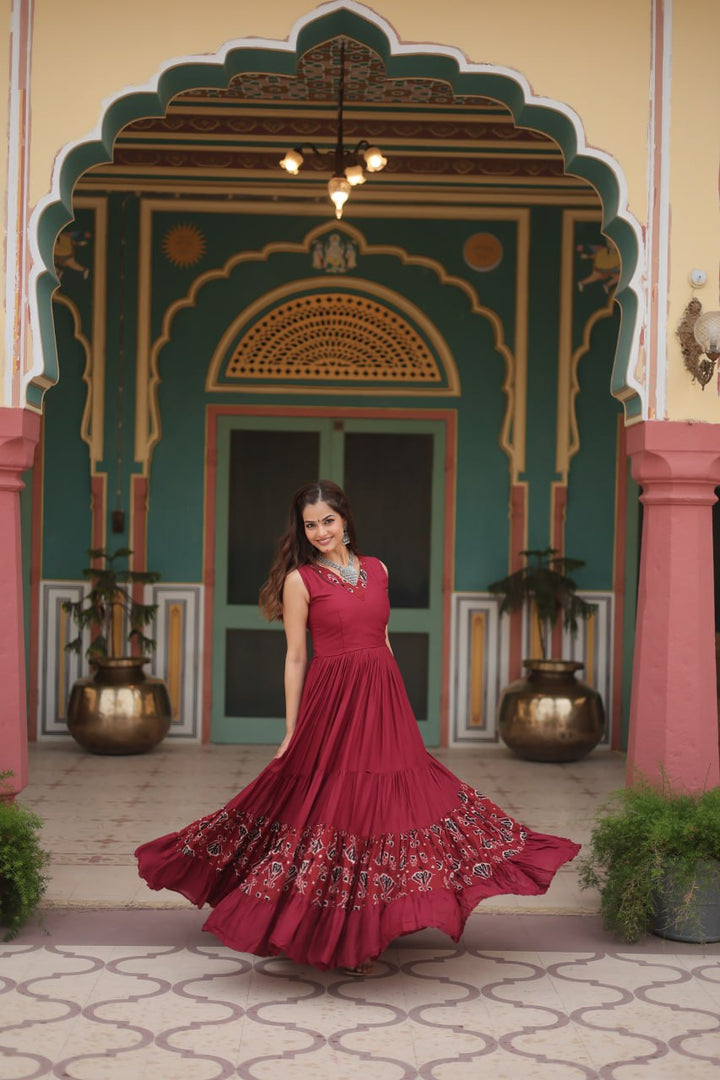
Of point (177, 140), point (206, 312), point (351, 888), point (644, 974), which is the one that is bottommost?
point (644, 974)

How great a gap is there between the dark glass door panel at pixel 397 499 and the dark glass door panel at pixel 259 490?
32 cm

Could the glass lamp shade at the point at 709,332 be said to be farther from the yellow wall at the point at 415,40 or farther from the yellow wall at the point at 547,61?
the yellow wall at the point at 415,40

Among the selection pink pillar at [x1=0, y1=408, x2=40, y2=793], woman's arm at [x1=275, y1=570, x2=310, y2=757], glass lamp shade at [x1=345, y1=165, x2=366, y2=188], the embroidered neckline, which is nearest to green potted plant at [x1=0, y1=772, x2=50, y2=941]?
pink pillar at [x1=0, y1=408, x2=40, y2=793]

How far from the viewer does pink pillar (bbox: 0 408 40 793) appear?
4.73 metres

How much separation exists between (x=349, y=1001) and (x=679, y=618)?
202 centimetres

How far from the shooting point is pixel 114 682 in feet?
25.6

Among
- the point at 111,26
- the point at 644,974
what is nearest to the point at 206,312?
the point at 111,26

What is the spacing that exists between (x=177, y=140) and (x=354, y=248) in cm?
136

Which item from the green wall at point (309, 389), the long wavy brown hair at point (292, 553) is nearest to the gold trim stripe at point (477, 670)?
the green wall at point (309, 389)

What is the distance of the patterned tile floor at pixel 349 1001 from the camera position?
341 cm

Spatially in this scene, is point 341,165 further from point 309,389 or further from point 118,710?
point 118,710

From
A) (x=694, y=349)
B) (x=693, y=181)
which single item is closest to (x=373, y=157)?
(x=693, y=181)

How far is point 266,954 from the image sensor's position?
384 centimetres

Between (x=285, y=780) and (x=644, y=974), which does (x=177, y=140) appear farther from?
(x=644, y=974)
